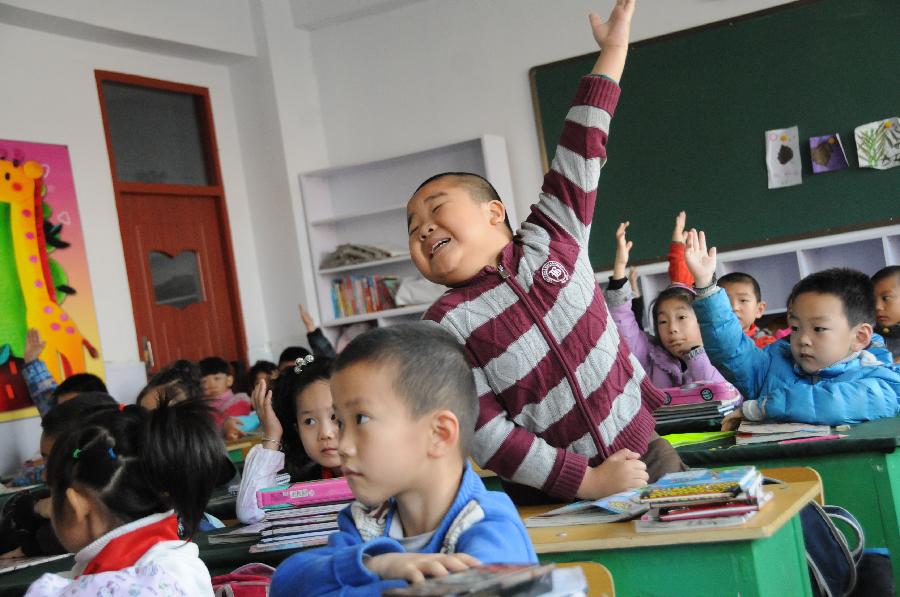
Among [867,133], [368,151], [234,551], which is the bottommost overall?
[234,551]

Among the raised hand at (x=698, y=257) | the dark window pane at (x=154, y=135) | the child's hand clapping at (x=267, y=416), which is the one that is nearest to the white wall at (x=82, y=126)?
the dark window pane at (x=154, y=135)

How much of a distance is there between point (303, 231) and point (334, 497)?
17.4 ft

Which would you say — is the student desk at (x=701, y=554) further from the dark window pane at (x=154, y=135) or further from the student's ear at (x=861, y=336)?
the dark window pane at (x=154, y=135)

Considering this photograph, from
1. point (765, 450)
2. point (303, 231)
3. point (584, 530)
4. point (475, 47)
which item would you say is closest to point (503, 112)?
point (475, 47)

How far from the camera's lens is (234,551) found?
2338 mm

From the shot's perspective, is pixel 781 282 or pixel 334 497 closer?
pixel 334 497

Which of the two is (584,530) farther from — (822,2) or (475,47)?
(475,47)

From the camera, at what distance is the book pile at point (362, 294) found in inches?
285

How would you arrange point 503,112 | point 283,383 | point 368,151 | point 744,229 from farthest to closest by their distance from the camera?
point 368,151 < point 503,112 < point 744,229 < point 283,383

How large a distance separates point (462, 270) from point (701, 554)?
674mm

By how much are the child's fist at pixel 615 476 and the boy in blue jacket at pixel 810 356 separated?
2.92 feet

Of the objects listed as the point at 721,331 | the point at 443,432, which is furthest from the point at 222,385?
the point at 443,432

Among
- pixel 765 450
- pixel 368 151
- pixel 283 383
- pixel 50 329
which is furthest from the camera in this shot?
pixel 368 151

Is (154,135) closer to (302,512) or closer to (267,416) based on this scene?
(267,416)
